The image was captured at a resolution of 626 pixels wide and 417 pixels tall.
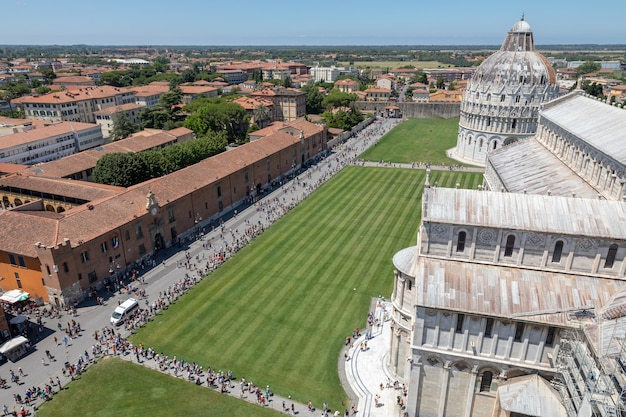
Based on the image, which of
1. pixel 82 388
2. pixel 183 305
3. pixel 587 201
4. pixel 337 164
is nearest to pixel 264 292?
pixel 183 305

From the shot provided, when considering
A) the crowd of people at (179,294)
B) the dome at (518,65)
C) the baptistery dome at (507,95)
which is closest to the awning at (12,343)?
the crowd of people at (179,294)

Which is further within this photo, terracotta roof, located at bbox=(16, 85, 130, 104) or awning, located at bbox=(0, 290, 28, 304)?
terracotta roof, located at bbox=(16, 85, 130, 104)

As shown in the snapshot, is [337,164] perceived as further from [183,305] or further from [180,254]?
[183,305]

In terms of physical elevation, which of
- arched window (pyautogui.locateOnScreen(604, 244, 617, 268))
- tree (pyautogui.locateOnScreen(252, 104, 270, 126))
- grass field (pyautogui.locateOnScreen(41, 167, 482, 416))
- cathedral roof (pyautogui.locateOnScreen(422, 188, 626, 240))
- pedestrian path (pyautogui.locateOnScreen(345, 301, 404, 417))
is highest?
cathedral roof (pyautogui.locateOnScreen(422, 188, 626, 240))

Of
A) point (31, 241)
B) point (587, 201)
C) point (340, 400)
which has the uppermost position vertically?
point (587, 201)

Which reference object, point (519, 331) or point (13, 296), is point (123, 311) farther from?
point (519, 331)

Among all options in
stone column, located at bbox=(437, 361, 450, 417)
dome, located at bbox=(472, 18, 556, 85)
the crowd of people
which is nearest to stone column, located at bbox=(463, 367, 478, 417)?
stone column, located at bbox=(437, 361, 450, 417)
